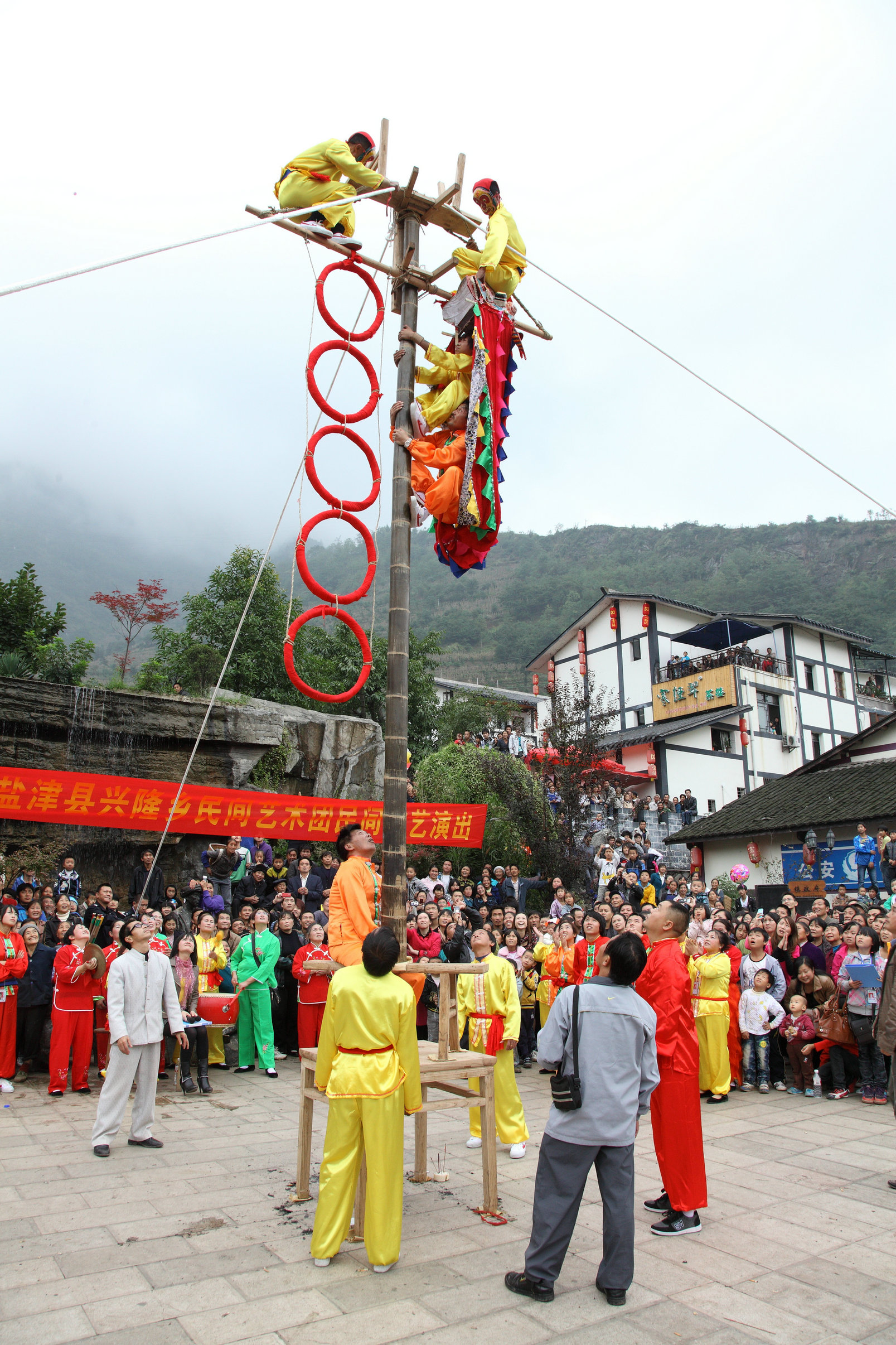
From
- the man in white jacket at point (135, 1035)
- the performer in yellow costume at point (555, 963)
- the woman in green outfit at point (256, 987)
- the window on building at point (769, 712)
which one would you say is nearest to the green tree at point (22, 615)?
the woman in green outfit at point (256, 987)

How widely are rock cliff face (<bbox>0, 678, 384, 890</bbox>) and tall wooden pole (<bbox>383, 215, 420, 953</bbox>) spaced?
10.9 m

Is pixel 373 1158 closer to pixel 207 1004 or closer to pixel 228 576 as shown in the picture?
pixel 207 1004

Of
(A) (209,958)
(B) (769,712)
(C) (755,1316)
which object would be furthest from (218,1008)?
(B) (769,712)

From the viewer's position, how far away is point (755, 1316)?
149 inches

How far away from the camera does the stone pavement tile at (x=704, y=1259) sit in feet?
13.9

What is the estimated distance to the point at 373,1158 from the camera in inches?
170

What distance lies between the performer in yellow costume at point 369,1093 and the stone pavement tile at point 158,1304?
0.52m

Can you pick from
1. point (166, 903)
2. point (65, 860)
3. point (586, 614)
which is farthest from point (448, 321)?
point (586, 614)

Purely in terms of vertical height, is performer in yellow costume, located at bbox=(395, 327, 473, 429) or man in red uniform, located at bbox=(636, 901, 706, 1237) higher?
performer in yellow costume, located at bbox=(395, 327, 473, 429)

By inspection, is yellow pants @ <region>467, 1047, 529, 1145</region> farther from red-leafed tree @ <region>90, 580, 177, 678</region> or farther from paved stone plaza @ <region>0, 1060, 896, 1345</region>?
red-leafed tree @ <region>90, 580, 177, 678</region>

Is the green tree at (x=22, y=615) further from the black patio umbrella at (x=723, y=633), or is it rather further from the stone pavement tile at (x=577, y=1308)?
the black patio umbrella at (x=723, y=633)

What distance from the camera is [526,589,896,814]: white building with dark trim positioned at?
92.1ft

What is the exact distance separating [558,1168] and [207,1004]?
622 cm

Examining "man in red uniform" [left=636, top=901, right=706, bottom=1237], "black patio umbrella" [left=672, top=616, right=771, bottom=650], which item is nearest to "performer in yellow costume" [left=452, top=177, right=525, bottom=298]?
"man in red uniform" [left=636, top=901, right=706, bottom=1237]
